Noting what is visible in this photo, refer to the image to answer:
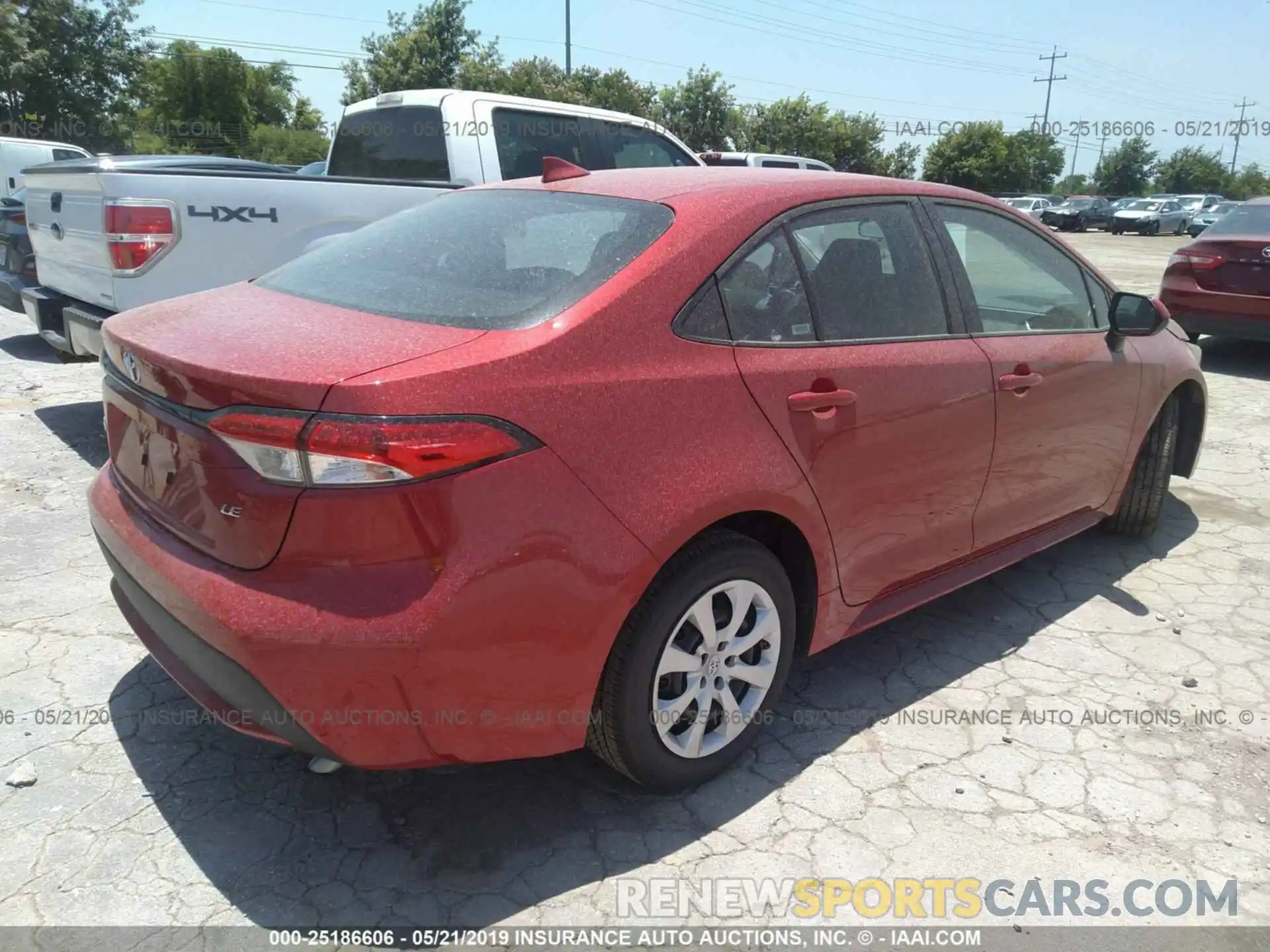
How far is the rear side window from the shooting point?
6.22m

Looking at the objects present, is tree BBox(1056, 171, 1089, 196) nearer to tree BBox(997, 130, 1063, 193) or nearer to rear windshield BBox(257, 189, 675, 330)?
tree BBox(997, 130, 1063, 193)

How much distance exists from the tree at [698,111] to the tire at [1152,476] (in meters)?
37.0

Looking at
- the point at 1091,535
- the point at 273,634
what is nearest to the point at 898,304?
the point at 273,634

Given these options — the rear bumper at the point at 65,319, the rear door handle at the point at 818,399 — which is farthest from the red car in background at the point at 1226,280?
the rear bumper at the point at 65,319

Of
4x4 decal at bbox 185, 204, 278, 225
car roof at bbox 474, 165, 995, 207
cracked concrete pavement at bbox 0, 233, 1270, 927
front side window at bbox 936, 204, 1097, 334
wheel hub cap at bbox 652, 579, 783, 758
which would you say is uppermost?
car roof at bbox 474, 165, 995, 207

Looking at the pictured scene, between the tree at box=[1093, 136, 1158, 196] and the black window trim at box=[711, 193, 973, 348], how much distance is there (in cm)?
7904

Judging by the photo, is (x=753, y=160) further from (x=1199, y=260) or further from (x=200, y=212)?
(x=200, y=212)

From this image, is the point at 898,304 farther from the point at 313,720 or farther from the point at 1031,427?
the point at 313,720

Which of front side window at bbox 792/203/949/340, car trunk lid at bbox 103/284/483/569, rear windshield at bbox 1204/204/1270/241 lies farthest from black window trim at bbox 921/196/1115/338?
rear windshield at bbox 1204/204/1270/241

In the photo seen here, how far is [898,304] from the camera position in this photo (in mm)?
2990

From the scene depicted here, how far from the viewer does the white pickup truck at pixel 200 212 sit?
4320 mm

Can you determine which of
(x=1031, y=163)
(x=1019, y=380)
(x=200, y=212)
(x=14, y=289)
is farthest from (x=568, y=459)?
(x=1031, y=163)

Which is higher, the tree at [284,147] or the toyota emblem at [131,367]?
the tree at [284,147]

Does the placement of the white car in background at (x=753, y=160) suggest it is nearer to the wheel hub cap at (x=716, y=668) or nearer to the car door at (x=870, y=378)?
the car door at (x=870, y=378)
